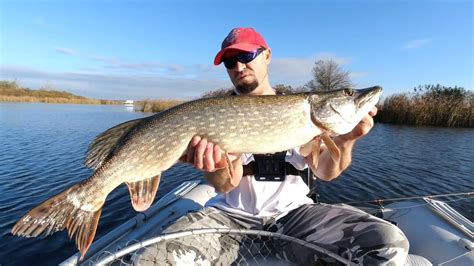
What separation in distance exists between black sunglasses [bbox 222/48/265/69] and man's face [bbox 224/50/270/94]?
2cm

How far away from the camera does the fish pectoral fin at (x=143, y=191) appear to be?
6.55ft

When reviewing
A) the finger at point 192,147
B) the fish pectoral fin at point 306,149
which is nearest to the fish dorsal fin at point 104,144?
the finger at point 192,147

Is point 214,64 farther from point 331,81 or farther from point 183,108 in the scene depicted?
point 331,81

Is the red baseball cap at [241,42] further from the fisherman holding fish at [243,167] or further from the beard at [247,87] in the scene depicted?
the beard at [247,87]

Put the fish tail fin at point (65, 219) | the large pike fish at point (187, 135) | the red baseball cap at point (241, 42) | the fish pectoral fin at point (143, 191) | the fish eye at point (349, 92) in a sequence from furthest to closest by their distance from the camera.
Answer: the red baseball cap at point (241, 42), the fish eye at point (349, 92), the fish pectoral fin at point (143, 191), the large pike fish at point (187, 135), the fish tail fin at point (65, 219)

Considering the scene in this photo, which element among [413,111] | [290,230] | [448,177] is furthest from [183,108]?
[413,111]

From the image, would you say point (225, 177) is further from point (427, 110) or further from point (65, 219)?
point (427, 110)

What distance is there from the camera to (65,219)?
5.86ft

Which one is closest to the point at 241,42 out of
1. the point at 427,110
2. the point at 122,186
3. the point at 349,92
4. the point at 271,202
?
the point at 349,92

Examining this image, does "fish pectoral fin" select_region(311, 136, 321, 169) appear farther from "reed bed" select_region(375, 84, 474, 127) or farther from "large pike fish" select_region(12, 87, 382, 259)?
"reed bed" select_region(375, 84, 474, 127)

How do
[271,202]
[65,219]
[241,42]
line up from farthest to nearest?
[241,42] < [271,202] < [65,219]

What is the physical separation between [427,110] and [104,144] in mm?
21189

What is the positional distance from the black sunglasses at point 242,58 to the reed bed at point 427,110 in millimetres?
19849

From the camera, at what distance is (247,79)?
2.63m
